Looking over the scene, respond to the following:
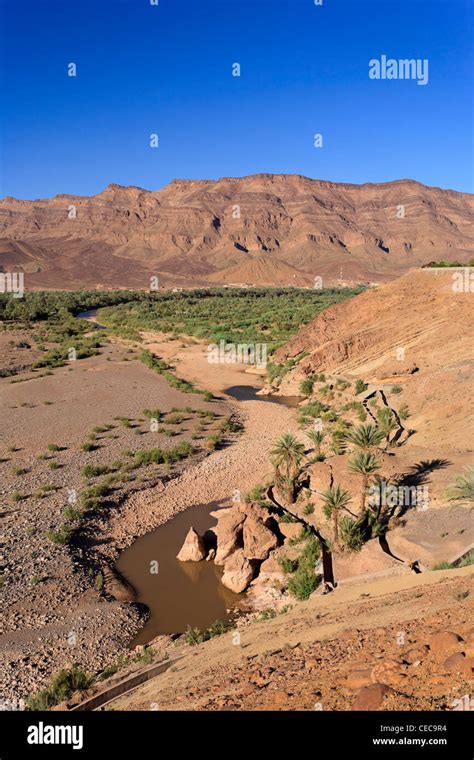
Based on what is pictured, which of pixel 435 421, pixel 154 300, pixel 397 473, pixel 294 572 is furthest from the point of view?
pixel 154 300

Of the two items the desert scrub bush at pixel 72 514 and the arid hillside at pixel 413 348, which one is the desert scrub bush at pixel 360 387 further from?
the desert scrub bush at pixel 72 514

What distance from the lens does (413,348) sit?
31031mm

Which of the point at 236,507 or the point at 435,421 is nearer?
the point at 236,507

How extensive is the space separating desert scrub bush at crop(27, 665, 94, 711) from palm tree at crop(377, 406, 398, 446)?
13898mm

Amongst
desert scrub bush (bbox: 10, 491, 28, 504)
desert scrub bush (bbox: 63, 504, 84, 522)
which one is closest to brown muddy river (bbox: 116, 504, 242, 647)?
desert scrub bush (bbox: 63, 504, 84, 522)

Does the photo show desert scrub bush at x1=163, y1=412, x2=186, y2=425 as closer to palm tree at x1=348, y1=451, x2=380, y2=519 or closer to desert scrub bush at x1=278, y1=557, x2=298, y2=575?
palm tree at x1=348, y1=451, x2=380, y2=519

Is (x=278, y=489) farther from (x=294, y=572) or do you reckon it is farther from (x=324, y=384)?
(x=324, y=384)

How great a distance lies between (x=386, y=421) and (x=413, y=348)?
1006cm

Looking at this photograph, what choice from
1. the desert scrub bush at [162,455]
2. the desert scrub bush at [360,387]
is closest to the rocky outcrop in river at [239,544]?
the desert scrub bush at [162,455]

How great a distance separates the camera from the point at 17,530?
Answer: 15781 millimetres

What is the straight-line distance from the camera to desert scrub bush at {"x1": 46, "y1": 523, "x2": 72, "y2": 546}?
15258 millimetres

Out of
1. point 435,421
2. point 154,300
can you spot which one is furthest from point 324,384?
point 154,300

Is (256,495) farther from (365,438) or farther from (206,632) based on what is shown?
(206,632)

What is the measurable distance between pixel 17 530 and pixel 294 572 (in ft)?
27.2
